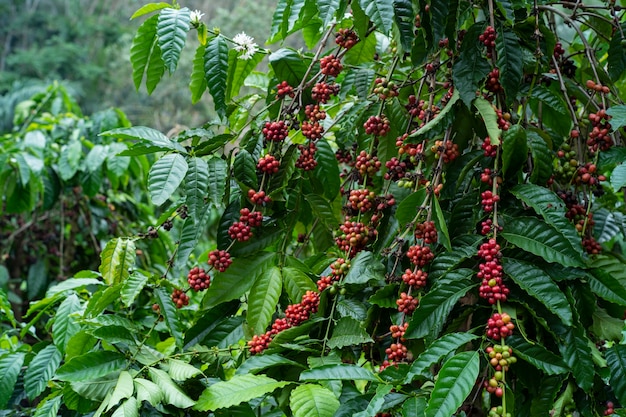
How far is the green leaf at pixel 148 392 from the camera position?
0.94 m

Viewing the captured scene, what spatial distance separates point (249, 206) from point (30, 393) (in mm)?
559

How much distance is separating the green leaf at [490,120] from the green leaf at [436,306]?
0.70 ft

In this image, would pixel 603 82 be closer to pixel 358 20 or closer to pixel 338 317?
pixel 358 20

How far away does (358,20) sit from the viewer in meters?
1.12

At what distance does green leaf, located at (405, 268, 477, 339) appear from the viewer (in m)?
0.91

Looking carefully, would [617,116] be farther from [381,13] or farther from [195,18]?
[195,18]

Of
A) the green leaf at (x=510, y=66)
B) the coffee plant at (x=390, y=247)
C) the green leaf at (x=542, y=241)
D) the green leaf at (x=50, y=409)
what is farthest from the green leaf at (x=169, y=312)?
the green leaf at (x=510, y=66)

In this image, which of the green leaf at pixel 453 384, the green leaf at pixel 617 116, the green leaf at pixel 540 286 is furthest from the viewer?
the green leaf at pixel 617 116

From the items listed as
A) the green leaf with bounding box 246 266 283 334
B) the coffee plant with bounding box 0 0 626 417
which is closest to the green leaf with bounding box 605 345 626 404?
the coffee plant with bounding box 0 0 626 417

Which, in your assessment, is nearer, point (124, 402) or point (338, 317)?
point (124, 402)

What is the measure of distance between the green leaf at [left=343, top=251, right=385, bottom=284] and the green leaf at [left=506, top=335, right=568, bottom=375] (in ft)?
0.71

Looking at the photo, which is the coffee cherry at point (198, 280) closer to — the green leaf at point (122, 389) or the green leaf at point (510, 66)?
the green leaf at point (122, 389)

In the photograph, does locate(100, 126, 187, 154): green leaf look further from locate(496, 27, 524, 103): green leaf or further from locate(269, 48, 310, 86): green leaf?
locate(496, 27, 524, 103): green leaf

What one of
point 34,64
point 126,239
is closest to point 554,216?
point 126,239
